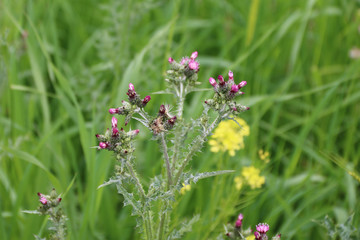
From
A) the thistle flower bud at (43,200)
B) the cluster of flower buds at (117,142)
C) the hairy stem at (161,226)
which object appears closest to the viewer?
the cluster of flower buds at (117,142)

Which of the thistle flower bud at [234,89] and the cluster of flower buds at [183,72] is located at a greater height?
the cluster of flower buds at [183,72]

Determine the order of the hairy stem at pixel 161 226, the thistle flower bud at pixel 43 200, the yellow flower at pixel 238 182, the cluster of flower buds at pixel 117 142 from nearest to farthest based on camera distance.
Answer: the cluster of flower buds at pixel 117 142
the thistle flower bud at pixel 43 200
the hairy stem at pixel 161 226
the yellow flower at pixel 238 182

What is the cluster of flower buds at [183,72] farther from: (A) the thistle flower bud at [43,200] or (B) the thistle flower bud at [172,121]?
(A) the thistle flower bud at [43,200]

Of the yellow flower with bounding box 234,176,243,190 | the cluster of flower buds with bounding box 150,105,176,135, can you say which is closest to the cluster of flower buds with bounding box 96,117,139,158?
the cluster of flower buds with bounding box 150,105,176,135

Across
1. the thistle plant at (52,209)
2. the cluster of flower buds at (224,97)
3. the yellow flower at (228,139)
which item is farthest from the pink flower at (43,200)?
the yellow flower at (228,139)

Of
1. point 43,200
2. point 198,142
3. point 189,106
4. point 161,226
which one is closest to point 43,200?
point 43,200

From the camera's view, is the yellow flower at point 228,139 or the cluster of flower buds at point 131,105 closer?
the cluster of flower buds at point 131,105

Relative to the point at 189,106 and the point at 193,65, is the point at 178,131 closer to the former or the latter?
the point at 193,65

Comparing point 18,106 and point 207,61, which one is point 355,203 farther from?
point 18,106

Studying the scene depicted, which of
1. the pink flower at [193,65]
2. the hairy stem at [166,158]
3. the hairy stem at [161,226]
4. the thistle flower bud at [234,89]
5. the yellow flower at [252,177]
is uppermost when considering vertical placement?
the pink flower at [193,65]
